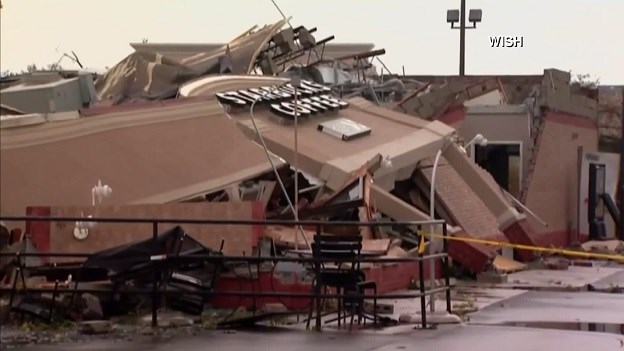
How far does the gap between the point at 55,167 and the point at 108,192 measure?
Answer: 1.14 meters

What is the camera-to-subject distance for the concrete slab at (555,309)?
1552 centimetres

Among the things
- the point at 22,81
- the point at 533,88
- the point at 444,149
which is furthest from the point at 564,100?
the point at 22,81

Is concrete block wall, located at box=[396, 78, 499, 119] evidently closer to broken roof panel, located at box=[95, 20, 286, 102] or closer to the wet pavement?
broken roof panel, located at box=[95, 20, 286, 102]

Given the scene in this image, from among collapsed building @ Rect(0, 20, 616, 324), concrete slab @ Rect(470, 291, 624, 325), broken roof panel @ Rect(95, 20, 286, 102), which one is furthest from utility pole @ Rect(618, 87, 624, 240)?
concrete slab @ Rect(470, 291, 624, 325)

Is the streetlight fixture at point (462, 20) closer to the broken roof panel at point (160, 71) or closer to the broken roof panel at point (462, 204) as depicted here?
the broken roof panel at point (160, 71)

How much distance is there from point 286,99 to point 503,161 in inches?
447

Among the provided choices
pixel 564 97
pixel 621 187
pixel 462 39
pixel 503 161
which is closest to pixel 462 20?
pixel 462 39

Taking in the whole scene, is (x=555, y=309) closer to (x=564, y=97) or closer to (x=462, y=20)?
(x=564, y=97)

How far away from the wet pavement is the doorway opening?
62.0ft

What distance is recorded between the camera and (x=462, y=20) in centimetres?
5000

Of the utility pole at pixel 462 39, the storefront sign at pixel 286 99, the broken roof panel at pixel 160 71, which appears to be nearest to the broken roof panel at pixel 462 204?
the storefront sign at pixel 286 99

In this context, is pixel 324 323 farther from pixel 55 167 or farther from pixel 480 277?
Answer: pixel 480 277

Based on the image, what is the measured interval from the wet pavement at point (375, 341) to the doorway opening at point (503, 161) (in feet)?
62.0

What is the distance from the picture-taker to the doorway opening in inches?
1280
